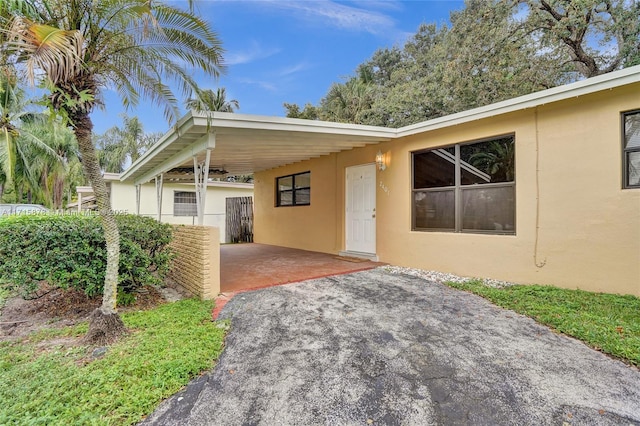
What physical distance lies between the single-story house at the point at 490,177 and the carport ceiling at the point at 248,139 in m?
0.02

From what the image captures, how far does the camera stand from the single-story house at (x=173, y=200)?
1227 centimetres

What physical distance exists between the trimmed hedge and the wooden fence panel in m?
8.40

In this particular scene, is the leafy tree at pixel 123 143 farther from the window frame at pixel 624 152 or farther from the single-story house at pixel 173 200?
the window frame at pixel 624 152

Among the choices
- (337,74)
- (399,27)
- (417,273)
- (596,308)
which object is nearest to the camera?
(596,308)

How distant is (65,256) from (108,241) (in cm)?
105

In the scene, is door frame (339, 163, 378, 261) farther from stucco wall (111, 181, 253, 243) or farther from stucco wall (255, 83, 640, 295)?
stucco wall (111, 181, 253, 243)

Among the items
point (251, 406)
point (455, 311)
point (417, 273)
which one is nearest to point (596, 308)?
point (455, 311)

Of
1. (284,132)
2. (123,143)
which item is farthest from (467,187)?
(123,143)

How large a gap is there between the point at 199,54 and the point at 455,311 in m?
4.97

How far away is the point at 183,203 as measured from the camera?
13.4 metres

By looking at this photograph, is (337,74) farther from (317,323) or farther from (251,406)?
(251,406)

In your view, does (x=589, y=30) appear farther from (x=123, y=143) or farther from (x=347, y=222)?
(x=123, y=143)

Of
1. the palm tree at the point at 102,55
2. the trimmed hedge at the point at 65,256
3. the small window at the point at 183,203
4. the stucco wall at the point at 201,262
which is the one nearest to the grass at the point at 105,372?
the palm tree at the point at 102,55

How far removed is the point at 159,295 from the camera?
514cm
